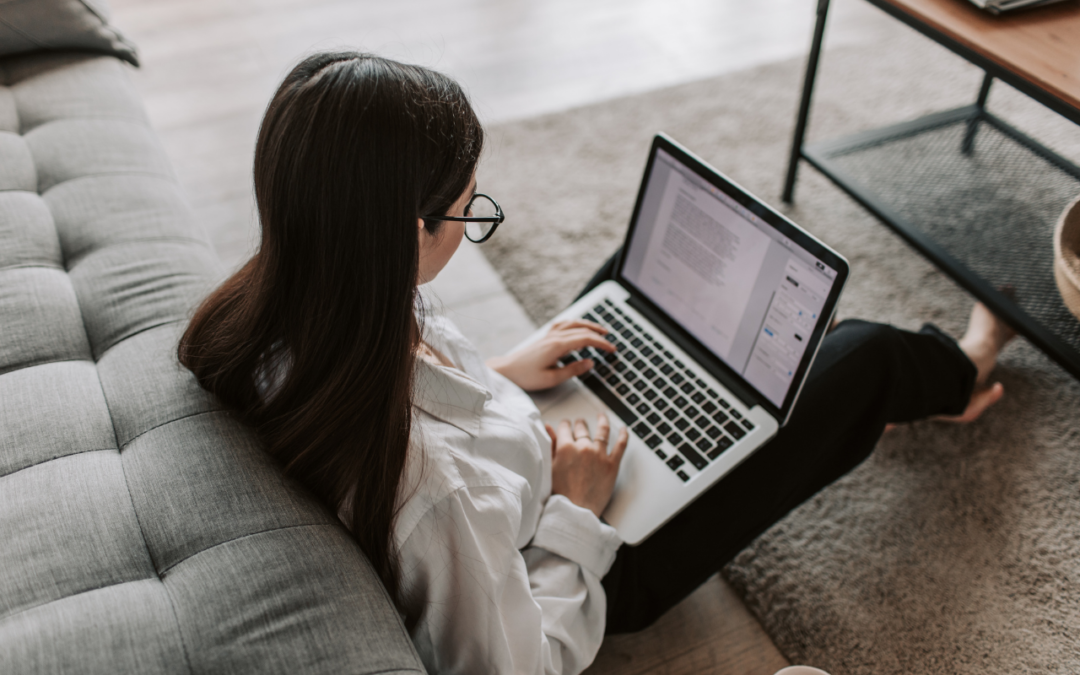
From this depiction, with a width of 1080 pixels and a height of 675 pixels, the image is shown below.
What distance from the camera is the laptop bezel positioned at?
2.99 feet

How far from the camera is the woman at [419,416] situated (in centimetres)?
62

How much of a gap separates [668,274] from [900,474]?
0.62 metres

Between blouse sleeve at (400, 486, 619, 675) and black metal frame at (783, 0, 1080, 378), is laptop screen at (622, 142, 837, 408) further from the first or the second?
black metal frame at (783, 0, 1080, 378)

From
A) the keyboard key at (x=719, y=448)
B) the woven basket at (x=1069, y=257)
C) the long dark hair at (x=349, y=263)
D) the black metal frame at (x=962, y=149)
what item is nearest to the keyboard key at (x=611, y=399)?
the keyboard key at (x=719, y=448)

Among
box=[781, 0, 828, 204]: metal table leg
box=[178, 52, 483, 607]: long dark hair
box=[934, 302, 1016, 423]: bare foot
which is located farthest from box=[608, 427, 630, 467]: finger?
box=[781, 0, 828, 204]: metal table leg

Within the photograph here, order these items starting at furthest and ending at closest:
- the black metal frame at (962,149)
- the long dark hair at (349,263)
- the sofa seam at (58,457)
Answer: the black metal frame at (962,149)
the sofa seam at (58,457)
the long dark hair at (349,263)

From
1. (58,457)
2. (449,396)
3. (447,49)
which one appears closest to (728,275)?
(449,396)

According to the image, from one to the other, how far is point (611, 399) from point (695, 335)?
0.15 m

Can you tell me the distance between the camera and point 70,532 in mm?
702

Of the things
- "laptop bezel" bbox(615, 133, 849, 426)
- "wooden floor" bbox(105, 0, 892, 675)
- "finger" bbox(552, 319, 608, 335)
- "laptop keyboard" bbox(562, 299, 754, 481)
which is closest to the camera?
"laptop bezel" bbox(615, 133, 849, 426)

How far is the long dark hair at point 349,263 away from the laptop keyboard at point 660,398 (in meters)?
0.43

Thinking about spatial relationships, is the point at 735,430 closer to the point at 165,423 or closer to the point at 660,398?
the point at 660,398

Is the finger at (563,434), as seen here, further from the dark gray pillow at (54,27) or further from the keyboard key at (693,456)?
the dark gray pillow at (54,27)

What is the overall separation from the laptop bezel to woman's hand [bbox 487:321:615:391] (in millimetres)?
115
